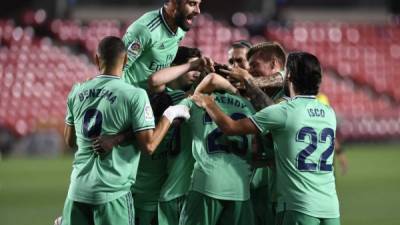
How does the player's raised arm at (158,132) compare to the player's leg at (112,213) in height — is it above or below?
above

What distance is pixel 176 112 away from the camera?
5590 millimetres

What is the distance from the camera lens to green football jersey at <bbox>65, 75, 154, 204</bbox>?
536 cm

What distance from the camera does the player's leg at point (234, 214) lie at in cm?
578

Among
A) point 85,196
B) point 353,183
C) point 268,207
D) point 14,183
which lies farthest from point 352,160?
point 85,196

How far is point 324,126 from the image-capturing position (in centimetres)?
553

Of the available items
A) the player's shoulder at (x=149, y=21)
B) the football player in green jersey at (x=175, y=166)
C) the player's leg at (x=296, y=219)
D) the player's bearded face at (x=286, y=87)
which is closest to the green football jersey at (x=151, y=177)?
the football player in green jersey at (x=175, y=166)

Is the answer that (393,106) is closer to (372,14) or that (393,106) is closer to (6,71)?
(372,14)

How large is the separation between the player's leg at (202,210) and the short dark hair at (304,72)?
104cm

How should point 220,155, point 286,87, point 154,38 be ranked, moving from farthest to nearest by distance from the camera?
1. point 154,38
2. point 286,87
3. point 220,155

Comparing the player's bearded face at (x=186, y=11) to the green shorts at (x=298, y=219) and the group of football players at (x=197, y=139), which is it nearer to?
the group of football players at (x=197, y=139)

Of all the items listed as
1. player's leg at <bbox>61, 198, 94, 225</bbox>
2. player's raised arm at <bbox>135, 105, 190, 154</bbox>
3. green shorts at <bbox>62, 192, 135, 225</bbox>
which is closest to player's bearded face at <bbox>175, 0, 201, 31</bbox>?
player's raised arm at <bbox>135, 105, 190, 154</bbox>

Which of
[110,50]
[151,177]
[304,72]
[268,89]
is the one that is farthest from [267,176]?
[110,50]

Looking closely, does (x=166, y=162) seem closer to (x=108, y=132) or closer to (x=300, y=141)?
(x=108, y=132)

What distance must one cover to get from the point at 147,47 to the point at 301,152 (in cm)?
184
